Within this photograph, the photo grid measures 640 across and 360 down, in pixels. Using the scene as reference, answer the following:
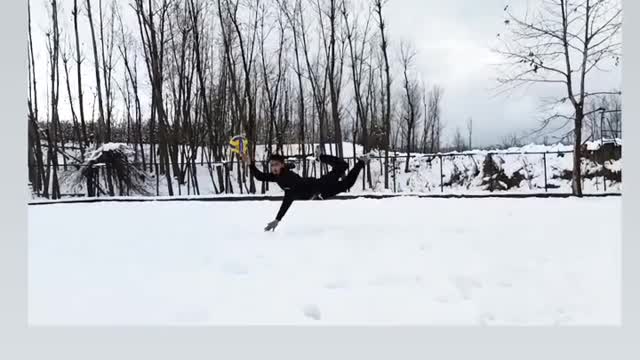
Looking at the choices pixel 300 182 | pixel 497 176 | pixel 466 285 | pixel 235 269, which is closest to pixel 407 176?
pixel 497 176

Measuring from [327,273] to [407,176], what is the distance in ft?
66.2

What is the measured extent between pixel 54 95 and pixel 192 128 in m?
6.66

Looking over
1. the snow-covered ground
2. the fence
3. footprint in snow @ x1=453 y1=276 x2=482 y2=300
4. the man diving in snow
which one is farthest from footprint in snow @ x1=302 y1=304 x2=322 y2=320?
the fence

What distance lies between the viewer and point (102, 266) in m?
4.60

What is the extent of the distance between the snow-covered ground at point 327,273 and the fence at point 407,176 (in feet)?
38.5

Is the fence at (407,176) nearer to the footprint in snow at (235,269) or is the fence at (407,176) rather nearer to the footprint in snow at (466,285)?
the footprint in snow at (235,269)

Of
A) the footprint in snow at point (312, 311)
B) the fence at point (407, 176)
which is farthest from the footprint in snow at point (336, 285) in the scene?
the fence at point (407, 176)

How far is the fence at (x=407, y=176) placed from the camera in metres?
18.9

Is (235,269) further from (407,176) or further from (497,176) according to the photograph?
(407,176)

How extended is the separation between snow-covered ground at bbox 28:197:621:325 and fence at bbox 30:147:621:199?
38.5ft

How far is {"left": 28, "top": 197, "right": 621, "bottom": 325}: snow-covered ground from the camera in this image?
126 inches

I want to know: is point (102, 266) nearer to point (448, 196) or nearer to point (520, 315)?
point (520, 315)

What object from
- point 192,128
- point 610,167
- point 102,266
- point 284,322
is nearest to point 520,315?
point 284,322

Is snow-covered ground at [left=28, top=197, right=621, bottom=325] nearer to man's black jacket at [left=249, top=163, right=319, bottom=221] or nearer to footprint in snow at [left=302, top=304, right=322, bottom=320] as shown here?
footprint in snow at [left=302, top=304, right=322, bottom=320]
